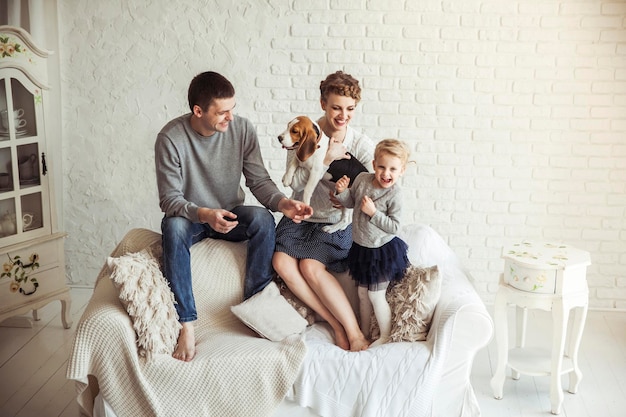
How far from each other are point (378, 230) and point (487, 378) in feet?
3.46

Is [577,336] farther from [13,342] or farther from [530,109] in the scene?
[13,342]

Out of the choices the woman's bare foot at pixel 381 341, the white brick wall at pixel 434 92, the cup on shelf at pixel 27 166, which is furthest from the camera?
the white brick wall at pixel 434 92

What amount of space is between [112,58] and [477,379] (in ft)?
8.99

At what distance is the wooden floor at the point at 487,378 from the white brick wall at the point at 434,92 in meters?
0.63

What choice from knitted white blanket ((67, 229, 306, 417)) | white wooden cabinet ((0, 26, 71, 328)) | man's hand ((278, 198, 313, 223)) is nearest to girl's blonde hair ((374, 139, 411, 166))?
man's hand ((278, 198, 313, 223))

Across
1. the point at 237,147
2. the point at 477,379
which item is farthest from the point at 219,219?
the point at 477,379

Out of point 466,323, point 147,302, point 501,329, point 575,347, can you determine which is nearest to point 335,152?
point 466,323

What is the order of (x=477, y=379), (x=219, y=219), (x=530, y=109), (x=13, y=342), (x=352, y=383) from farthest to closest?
(x=530, y=109), (x=13, y=342), (x=477, y=379), (x=219, y=219), (x=352, y=383)

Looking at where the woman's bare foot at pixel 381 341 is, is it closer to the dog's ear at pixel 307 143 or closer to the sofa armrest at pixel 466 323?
the sofa armrest at pixel 466 323

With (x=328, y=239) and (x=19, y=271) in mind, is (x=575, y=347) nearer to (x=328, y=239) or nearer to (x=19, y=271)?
(x=328, y=239)

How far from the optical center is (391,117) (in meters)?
4.45

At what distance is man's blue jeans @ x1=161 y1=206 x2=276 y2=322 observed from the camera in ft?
10.3

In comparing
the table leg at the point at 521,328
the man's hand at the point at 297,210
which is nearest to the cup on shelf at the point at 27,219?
the man's hand at the point at 297,210

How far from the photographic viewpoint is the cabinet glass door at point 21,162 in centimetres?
383
